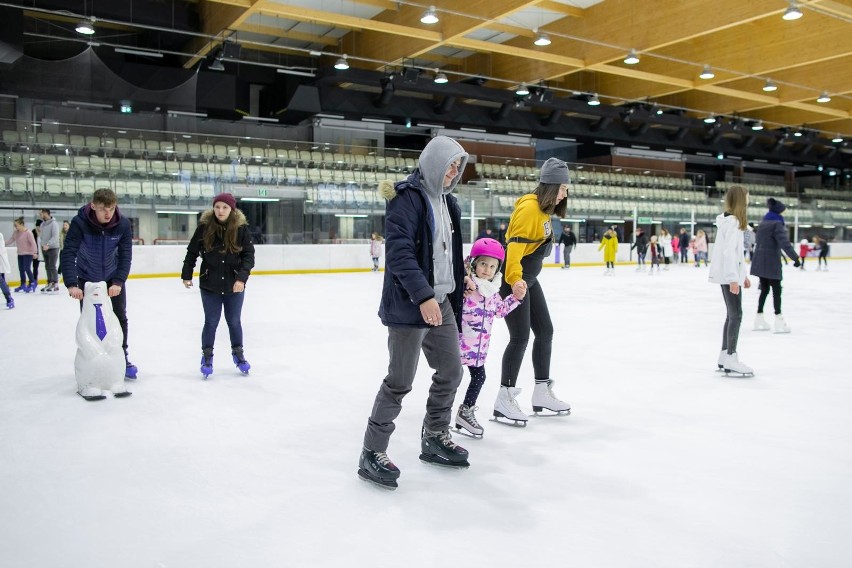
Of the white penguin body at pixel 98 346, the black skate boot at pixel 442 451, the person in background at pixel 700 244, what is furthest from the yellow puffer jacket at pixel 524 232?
the person in background at pixel 700 244

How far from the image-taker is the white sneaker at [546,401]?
3732 millimetres

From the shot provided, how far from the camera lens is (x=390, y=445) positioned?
318 cm

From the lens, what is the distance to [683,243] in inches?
943

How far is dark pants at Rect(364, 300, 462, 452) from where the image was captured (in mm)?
2607

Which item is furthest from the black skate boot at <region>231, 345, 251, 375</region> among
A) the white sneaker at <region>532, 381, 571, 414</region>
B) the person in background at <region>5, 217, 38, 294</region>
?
the person in background at <region>5, 217, 38, 294</region>

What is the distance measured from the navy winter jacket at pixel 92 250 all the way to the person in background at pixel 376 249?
43.0 ft

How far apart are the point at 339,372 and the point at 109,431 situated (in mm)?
1778

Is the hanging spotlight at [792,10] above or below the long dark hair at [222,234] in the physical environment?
above

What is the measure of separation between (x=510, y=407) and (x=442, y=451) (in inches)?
30.2

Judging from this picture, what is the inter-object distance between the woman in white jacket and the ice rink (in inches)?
8.4

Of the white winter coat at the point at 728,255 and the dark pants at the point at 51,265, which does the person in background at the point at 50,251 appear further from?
the white winter coat at the point at 728,255

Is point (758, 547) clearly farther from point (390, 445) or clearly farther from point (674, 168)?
point (674, 168)

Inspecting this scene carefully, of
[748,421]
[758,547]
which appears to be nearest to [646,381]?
[748,421]

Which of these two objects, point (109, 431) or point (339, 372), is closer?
point (109, 431)
